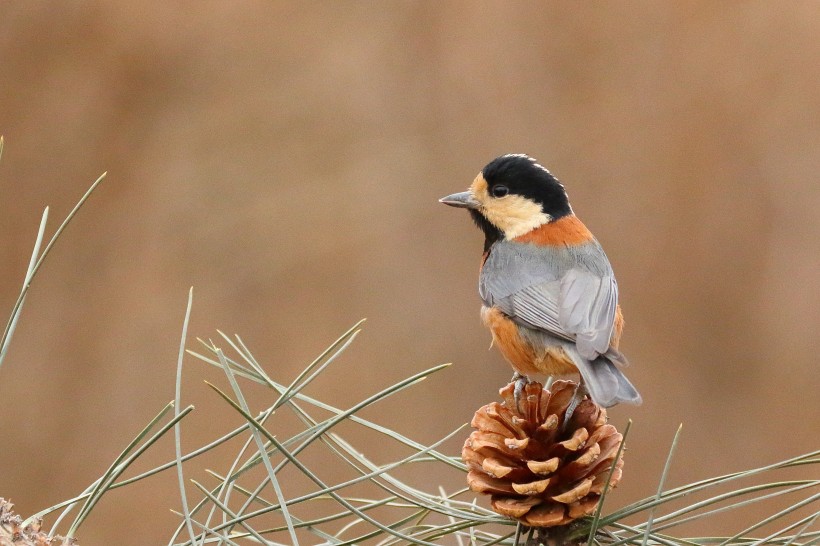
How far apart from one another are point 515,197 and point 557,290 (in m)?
0.27

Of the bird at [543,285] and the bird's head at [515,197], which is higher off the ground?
the bird's head at [515,197]

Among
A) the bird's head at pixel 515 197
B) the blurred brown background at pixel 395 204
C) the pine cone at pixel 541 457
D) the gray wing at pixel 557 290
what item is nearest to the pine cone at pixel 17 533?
the pine cone at pixel 541 457

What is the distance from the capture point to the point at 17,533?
2.69ft

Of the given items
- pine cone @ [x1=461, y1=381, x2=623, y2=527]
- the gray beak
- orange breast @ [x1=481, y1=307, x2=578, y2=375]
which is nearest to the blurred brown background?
the gray beak

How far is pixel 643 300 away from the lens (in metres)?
3.26

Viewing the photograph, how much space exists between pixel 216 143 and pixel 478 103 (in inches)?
33.6

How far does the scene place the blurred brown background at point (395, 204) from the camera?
3033mm

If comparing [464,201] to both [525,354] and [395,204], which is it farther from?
[395,204]

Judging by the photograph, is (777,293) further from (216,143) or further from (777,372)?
(216,143)

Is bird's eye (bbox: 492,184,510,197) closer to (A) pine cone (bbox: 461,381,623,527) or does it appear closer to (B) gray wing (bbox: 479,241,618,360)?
(B) gray wing (bbox: 479,241,618,360)

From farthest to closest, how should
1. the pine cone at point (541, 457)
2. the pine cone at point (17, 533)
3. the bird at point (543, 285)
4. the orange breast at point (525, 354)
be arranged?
the orange breast at point (525, 354)
the bird at point (543, 285)
the pine cone at point (541, 457)
the pine cone at point (17, 533)

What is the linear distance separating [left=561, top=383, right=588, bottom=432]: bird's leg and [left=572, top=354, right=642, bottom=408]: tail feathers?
10mm

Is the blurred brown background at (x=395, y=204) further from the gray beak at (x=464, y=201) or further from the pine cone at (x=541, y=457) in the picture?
the pine cone at (x=541, y=457)

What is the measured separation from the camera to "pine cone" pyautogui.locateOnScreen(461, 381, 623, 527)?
1.01 meters
